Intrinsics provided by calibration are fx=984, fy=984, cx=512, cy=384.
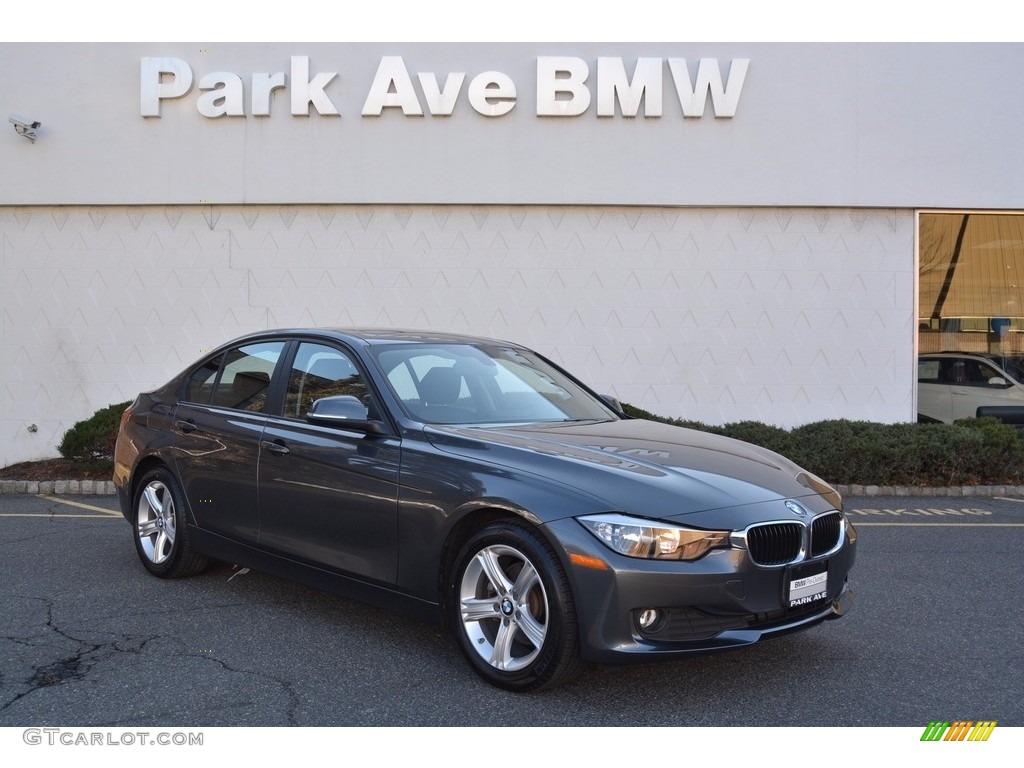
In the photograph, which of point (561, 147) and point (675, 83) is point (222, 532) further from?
point (675, 83)

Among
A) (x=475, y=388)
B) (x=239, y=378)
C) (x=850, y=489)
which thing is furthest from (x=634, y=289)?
(x=475, y=388)

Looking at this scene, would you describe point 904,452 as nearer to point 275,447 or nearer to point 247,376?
point 247,376

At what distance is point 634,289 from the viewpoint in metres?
12.3

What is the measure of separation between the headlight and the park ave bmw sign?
9128 millimetres

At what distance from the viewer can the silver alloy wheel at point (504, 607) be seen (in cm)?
410

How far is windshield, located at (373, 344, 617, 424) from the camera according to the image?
5.02 m

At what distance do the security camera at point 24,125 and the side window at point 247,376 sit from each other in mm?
8082

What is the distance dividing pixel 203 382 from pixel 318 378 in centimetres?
124

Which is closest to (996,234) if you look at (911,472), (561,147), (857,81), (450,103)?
(857,81)

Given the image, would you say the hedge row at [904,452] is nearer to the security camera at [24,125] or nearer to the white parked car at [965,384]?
the white parked car at [965,384]

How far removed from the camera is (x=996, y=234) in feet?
Answer: 41.7

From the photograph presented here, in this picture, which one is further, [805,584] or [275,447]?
[275,447]

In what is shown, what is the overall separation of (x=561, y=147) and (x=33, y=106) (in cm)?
682

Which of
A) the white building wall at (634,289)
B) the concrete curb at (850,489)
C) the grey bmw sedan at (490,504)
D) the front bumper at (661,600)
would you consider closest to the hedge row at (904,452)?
the concrete curb at (850,489)
